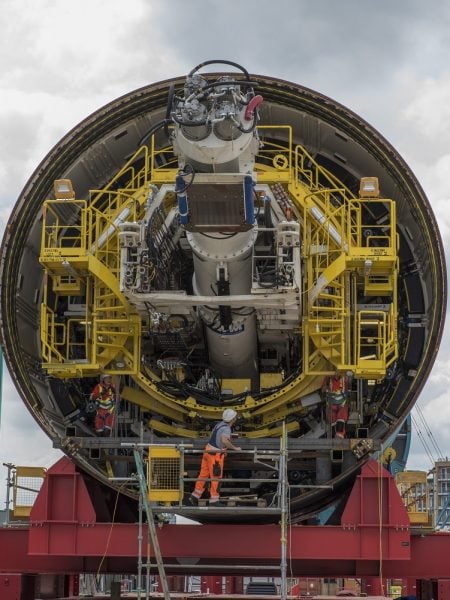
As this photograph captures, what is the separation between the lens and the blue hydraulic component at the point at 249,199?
381 inches

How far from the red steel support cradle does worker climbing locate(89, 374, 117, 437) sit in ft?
2.56

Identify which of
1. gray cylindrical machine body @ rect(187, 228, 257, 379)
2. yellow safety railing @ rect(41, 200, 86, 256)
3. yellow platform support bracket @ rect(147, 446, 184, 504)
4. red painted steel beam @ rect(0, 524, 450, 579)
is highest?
yellow safety railing @ rect(41, 200, 86, 256)

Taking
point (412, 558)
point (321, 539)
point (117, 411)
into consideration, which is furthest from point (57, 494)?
point (412, 558)

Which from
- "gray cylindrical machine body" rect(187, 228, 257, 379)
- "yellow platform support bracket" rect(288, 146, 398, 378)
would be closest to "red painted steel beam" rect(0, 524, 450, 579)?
"yellow platform support bracket" rect(288, 146, 398, 378)

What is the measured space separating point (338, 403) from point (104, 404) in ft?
8.39

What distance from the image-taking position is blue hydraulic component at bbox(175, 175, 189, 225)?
9.64 meters

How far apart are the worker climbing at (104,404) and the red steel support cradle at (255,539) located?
0.78m

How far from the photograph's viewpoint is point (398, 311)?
12.4 meters

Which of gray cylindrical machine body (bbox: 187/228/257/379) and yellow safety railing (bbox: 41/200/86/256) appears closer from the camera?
gray cylindrical machine body (bbox: 187/228/257/379)

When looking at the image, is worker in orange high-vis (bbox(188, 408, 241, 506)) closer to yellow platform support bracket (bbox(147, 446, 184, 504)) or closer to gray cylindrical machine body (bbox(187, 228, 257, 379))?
yellow platform support bracket (bbox(147, 446, 184, 504))

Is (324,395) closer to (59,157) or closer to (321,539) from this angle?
(321,539)

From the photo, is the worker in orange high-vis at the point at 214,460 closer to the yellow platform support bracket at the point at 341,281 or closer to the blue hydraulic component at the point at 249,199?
the yellow platform support bracket at the point at 341,281

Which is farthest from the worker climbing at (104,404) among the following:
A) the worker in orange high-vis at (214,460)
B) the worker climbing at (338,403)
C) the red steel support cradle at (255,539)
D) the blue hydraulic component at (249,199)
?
the blue hydraulic component at (249,199)

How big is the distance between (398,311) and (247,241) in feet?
8.85
